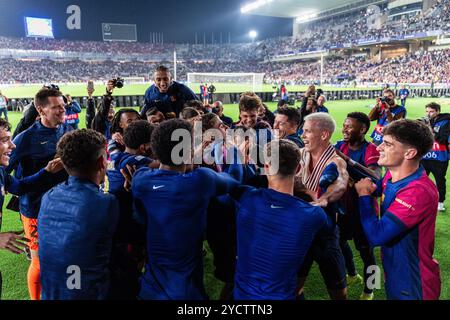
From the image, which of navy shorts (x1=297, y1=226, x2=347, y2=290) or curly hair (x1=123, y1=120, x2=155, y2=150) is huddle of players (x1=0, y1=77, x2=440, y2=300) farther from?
curly hair (x1=123, y1=120, x2=155, y2=150)

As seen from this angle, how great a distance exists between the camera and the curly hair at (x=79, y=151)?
2.15m

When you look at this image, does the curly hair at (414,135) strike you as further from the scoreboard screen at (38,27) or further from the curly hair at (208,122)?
the scoreboard screen at (38,27)

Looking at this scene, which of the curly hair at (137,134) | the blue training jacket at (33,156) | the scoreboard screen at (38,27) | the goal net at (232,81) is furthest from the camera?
the scoreboard screen at (38,27)

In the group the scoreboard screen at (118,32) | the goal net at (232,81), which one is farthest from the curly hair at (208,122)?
the scoreboard screen at (118,32)

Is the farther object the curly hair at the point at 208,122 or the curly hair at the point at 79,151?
the curly hair at the point at 208,122

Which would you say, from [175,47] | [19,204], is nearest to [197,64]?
[175,47]

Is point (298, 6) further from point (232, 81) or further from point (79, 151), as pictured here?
point (79, 151)

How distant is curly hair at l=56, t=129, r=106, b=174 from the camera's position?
215cm

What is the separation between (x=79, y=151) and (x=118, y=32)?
8301cm

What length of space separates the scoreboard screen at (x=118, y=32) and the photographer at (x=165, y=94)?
78.3 metres

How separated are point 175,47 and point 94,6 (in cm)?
1976

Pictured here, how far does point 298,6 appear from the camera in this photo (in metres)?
69.6

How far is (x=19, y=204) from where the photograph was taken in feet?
11.5
